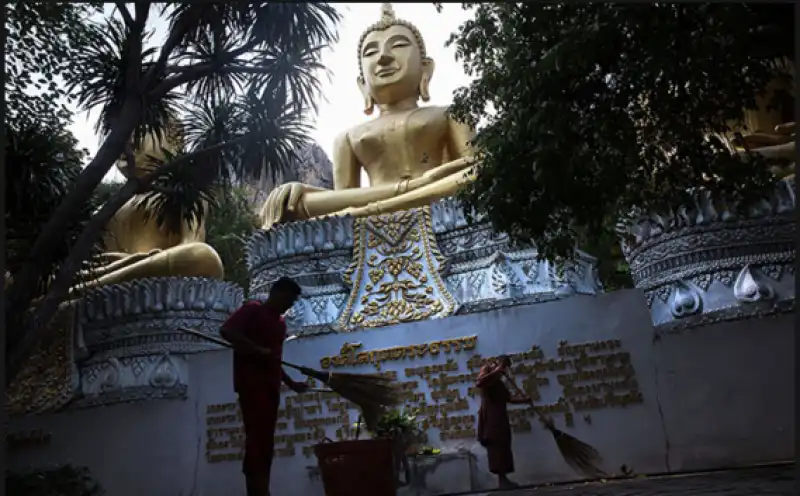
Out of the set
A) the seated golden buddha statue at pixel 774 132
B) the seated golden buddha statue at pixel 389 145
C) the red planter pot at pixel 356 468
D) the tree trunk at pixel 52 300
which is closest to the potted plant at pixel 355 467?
the red planter pot at pixel 356 468

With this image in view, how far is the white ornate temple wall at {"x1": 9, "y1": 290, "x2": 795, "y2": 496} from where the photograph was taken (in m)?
5.61

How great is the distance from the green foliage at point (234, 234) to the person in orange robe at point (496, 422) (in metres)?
9.46

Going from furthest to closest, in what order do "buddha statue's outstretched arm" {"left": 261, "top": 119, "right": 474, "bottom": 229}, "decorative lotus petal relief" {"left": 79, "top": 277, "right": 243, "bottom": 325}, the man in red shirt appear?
"buddha statue's outstretched arm" {"left": 261, "top": 119, "right": 474, "bottom": 229} < "decorative lotus petal relief" {"left": 79, "top": 277, "right": 243, "bottom": 325} < the man in red shirt

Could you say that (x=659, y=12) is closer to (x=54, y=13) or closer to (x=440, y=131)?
(x=54, y=13)

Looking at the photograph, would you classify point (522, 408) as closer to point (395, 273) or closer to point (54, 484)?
point (395, 273)

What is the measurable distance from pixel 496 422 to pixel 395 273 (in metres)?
2.59

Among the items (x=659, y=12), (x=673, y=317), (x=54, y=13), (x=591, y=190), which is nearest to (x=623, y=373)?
(x=673, y=317)

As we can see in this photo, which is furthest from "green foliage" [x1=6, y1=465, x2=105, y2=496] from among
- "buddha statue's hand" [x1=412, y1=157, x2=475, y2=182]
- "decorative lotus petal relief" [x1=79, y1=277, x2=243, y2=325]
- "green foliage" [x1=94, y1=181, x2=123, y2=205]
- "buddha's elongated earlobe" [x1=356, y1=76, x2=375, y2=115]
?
"buddha's elongated earlobe" [x1=356, y1=76, x2=375, y2=115]

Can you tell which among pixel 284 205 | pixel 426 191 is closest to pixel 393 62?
pixel 426 191

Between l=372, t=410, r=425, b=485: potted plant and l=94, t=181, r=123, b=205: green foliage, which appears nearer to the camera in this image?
l=372, t=410, r=425, b=485: potted plant

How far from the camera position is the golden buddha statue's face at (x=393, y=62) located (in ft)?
32.7

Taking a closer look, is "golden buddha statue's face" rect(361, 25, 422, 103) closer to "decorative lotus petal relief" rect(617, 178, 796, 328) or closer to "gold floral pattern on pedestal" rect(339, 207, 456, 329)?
"gold floral pattern on pedestal" rect(339, 207, 456, 329)

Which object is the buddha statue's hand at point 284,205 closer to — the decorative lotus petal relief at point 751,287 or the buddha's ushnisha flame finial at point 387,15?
the buddha's ushnisha flame finial at point 387,15

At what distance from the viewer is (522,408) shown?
615cm
